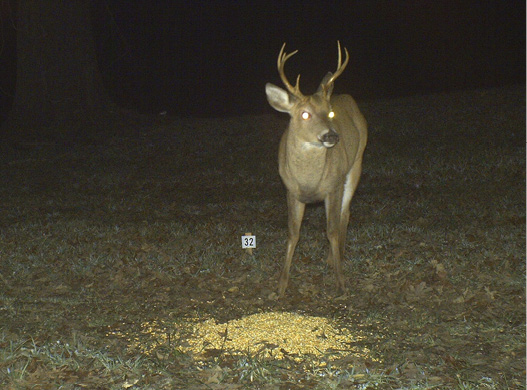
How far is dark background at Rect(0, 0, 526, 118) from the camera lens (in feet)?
64.0

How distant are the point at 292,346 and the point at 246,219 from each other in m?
3.75

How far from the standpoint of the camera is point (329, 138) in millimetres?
5598

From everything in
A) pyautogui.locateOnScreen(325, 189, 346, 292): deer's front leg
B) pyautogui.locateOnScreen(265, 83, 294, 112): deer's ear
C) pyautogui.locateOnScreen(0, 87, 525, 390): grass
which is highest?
pyautogui.locateOnScreen(265, 83, 294, 112): deer's ear

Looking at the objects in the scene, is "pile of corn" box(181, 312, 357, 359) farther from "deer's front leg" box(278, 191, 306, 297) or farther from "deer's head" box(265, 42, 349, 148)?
"deer's head" box(265, 42, 349, 148)

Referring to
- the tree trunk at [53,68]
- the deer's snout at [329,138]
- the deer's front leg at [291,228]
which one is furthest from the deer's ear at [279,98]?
the tree trunk at [53,68]

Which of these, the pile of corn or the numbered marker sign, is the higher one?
the pile of corn

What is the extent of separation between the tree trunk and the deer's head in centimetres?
952

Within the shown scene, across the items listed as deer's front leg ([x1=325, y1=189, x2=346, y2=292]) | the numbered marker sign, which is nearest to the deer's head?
deer's front leg ([x1=325, y1=189, x2=346, y2=292])

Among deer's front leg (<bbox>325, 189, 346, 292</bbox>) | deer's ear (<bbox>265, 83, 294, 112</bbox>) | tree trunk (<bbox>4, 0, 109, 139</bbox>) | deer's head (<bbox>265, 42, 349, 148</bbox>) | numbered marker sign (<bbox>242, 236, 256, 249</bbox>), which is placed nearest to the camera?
deer's head (<bbox>265, 42, 349, 148</bbox>)

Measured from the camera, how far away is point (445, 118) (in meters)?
13.5

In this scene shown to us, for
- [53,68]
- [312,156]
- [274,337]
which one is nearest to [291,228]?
[312,156]

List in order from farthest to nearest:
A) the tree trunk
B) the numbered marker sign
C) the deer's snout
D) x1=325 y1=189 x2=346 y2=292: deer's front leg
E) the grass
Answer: the tree trunk
the numbered marker sign
x1=325 y1=189 x2=346 y2=292: deer's front leg
the deer's snout
the grass

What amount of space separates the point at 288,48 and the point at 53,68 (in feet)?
38.8

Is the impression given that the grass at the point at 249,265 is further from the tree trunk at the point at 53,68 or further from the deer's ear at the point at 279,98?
the tree trunk at the point at 53,68
